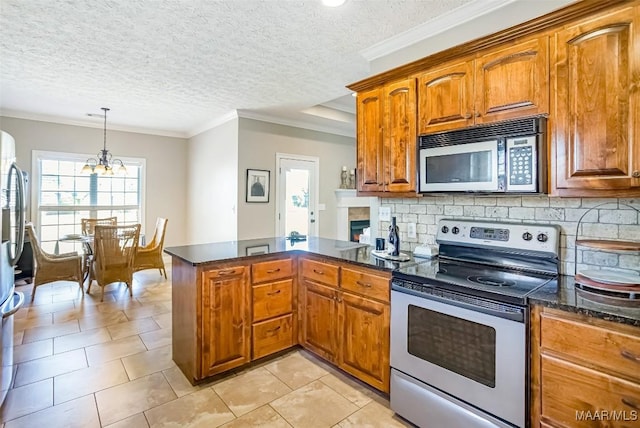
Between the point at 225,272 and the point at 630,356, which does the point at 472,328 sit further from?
the point at 225,272

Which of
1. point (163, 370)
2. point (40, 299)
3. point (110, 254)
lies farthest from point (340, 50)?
point (40, 299)

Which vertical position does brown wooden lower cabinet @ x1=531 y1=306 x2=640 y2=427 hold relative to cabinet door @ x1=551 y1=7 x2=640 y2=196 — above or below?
below

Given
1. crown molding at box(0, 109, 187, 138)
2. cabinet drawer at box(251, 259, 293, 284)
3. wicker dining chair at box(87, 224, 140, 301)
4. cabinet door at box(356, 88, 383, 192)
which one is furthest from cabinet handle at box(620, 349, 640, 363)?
crown molding at box(0, 109, 187, 138)

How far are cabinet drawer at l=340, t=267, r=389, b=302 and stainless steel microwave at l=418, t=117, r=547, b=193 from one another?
2.39ft

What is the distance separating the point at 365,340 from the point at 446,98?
1725 mm

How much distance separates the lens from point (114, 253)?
4.27m

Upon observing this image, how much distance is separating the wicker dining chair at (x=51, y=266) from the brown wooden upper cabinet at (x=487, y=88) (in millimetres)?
4648

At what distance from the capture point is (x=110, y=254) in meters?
4.24

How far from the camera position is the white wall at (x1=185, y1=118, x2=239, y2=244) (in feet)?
17.0

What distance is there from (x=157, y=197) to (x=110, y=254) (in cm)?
242

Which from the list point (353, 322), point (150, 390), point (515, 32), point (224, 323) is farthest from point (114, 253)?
point (515, 32)

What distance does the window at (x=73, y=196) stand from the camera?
17.7 feet

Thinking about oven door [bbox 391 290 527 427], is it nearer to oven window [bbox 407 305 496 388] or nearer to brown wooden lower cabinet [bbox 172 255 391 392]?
oven window [bbox 407 305 496 388]

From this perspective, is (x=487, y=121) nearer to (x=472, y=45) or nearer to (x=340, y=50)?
(x=472, y=45)
